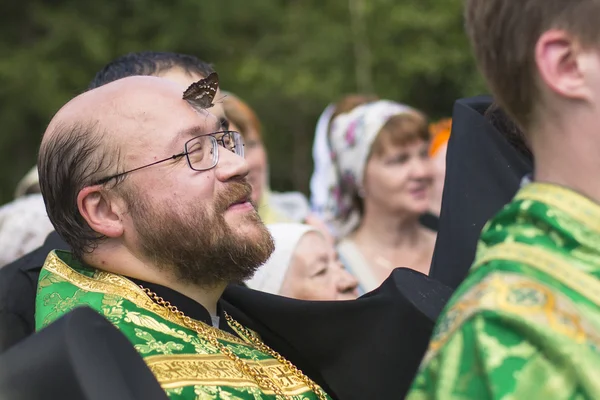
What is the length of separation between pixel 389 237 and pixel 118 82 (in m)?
2.91

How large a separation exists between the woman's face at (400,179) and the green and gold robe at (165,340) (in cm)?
278

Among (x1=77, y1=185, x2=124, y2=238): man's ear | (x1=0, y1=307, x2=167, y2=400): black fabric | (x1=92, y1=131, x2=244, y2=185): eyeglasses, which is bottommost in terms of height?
(x1=0, y1=307, x2=167, y2=400): black fabric

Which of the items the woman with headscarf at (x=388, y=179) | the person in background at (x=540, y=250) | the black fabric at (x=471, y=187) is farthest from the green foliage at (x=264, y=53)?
the person in background at (x=540, y=250)

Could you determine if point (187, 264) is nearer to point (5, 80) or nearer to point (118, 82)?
point (118, 82)

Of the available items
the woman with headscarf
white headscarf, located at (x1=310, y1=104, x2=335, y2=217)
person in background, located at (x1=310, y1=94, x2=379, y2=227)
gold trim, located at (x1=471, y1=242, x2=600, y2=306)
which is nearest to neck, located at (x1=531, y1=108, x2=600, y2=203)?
gold trim, located at (x1=471, y1=242, x2=600, y2=306)

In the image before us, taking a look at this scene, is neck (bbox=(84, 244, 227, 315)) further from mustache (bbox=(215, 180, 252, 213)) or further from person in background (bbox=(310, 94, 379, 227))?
person in background (bbox=(310, 94, 379, 227))

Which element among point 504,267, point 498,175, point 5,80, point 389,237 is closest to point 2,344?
point 498,175

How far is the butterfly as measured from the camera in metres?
2.38

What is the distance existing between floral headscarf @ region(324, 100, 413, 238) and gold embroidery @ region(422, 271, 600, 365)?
3.78 metres

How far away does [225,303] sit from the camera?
2609 mm

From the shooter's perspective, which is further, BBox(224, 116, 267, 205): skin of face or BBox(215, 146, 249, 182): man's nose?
BBox(224, 116, 267, 205): skin of face

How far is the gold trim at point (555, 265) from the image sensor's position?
132 cm

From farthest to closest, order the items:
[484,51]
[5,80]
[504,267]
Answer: [5,80], [484,51], [504,267]

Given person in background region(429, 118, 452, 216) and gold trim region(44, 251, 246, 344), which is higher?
gold trim region(44, 251, 246, 344)
